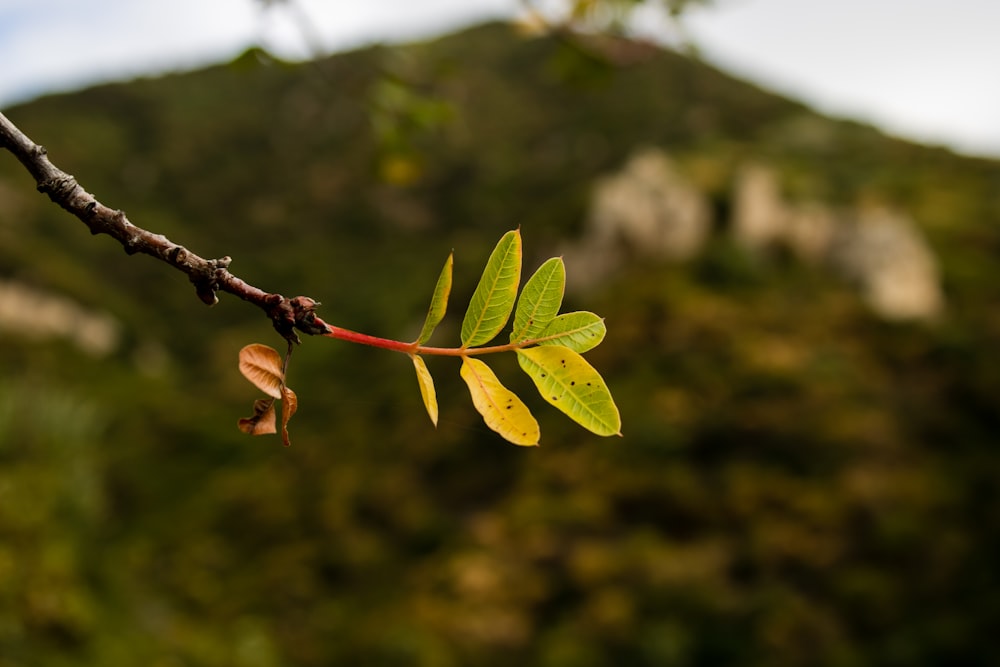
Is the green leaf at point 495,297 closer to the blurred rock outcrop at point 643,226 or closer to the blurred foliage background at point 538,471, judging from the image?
the blurred foliage background at point 538,471

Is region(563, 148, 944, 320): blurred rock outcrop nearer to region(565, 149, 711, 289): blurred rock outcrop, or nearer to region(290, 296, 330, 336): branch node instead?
region(565, 149, 711, 289): blurred rock outcrop

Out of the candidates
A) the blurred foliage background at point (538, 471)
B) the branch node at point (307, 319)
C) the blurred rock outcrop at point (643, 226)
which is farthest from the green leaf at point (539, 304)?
the blurred rock outcrop at point (643, 226)

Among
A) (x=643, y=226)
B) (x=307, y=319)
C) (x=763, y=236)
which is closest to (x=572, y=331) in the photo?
(x=307, y=319)

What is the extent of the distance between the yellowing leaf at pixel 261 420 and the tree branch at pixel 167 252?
88 mm

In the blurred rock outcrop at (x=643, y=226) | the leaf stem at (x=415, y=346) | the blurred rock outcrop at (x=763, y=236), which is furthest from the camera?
the blurred rock outcrop at (x=643, y=226)

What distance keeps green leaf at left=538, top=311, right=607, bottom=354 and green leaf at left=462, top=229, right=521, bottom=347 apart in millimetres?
32

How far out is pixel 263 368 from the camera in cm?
52

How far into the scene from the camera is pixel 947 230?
18.3 metres

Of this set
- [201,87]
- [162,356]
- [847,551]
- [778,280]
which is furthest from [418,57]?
[201,87]

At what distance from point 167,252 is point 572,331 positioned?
0.28 m

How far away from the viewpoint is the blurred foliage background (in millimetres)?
7582

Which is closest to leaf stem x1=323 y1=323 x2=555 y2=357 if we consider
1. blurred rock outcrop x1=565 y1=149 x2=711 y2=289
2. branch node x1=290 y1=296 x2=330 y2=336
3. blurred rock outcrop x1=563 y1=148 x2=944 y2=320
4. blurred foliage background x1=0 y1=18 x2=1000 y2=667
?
branch node x1=290 y1=296 x2=330 y2=336

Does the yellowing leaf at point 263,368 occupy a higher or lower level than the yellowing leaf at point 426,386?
higher

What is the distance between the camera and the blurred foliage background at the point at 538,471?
758 centimetres
